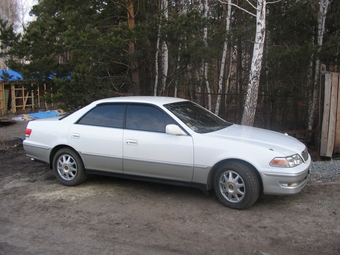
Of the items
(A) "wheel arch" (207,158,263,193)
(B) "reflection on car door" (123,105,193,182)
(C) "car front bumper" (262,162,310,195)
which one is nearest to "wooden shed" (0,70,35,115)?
(B) "reflection on car door" (123,105,193,182)

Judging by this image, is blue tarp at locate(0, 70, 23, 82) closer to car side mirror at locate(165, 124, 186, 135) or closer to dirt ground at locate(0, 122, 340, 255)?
dirt ground at locate(0, 122, 340, 255)

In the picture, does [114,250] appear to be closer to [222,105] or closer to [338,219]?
[338,219]

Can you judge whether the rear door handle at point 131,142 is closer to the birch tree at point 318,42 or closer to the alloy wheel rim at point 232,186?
the alloy wheel rim at point 232,186

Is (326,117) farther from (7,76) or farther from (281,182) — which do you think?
(7,76)

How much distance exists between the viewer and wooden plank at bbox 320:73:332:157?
295 inches

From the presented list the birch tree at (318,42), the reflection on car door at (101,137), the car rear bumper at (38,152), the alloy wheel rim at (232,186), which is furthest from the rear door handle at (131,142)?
the birch tree at (318,42)

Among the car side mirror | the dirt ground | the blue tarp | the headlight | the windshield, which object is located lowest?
the dirt ground

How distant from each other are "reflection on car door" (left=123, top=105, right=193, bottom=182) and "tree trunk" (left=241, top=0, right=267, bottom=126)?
3.58 m

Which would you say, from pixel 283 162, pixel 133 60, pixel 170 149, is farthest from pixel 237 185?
pixel 133 60

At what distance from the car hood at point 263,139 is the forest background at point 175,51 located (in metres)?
2.92

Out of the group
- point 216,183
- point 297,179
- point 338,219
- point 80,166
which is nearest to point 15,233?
point 80,166

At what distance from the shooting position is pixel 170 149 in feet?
16.9

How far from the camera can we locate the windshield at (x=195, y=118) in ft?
17.7

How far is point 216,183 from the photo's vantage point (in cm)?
493
